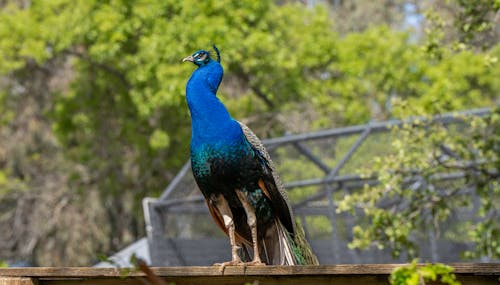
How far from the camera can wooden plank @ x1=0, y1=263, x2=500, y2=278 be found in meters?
3.44

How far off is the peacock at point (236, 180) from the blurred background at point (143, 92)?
6911 millimetres

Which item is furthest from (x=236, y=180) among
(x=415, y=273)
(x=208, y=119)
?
(x=415, y=273)

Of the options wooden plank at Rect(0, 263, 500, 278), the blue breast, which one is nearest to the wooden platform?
wooden plank at Rect(0, 263, 500, 278)

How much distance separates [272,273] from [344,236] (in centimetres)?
781

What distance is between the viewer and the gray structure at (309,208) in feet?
37.3

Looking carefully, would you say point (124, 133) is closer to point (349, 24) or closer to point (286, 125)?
point (286, 125)

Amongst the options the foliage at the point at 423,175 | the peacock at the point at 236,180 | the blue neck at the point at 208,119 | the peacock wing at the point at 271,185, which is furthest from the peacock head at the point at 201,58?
the foliage at the point at 423,175

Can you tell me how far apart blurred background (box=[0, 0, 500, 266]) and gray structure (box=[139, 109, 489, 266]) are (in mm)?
85

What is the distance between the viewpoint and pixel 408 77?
19.7 metres

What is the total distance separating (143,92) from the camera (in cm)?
1842

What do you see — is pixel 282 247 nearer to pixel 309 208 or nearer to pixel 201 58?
pixel 201 58

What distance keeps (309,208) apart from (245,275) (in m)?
8.46

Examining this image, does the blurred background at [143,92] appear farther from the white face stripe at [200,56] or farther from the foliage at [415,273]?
the foliage at [415,273]

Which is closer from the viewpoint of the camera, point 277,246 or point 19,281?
point 19,281
